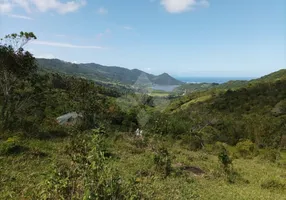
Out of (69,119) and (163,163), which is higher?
(163,163)

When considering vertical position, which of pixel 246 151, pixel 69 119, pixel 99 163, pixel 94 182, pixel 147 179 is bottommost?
pixel 246 151

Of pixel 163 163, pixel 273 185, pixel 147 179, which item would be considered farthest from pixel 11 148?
pixel 273 185

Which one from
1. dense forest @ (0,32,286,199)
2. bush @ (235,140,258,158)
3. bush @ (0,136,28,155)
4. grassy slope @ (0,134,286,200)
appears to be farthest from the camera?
bush @ (235,140,258,158)

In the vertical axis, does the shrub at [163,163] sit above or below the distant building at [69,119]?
above

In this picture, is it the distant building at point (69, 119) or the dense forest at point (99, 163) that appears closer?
the dense forest at point (99, 163)

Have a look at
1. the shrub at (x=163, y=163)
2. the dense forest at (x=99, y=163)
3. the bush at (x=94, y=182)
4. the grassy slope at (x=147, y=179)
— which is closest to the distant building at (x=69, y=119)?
the dense forest at (x=99, y=163)

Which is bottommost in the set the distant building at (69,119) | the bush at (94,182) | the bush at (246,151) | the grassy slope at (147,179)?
the bush at (246,151)

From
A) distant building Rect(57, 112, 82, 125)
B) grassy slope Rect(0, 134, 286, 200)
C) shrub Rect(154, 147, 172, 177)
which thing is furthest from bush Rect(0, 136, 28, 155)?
distant building Rect(57, 112, 82, 125)

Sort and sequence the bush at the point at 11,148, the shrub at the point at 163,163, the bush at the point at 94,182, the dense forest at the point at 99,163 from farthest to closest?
the bush at the point at 11,148 → the shrub at the point at 163,163 → the dense forest at the point at 99,163 → the bush at the point at 94,182

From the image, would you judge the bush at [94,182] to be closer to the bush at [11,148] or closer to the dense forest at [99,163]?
the dense forest at [99,163]

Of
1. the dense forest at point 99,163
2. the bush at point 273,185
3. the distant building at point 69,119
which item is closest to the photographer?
the dense forest at point 99,163

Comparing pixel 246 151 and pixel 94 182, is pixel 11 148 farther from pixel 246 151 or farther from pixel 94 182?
pixel 246 151

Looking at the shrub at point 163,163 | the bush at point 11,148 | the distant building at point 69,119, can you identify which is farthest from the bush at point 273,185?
the distant building at point 69,119

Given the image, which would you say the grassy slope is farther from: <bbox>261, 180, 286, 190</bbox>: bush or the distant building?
the distant building
